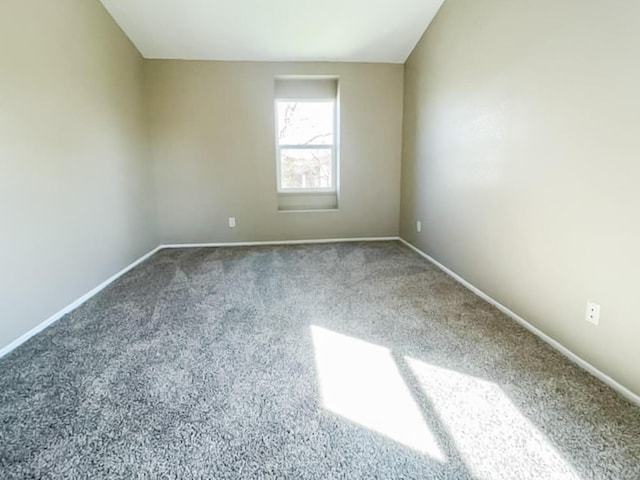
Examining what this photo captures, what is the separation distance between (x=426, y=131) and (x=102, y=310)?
3.45m

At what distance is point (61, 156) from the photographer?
2494mm

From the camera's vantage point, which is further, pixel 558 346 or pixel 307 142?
pixel 307 142

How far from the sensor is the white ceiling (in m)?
3.30

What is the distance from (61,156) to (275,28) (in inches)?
94.1

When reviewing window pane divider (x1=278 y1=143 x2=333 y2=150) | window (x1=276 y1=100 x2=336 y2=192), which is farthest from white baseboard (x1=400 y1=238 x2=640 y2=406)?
window pane divider (x1=278 y1=143 x2=333 y2=150)

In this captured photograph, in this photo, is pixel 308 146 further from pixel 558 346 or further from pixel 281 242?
pixel 558 346

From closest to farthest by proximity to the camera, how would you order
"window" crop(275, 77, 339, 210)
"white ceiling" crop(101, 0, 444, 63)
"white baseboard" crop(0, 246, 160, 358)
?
"white baseboard" crop(0, 246, 160, 358) < "white ceiling" crop(101, 0, 444, 63) < "window" crop(275, 77, 339, 210)

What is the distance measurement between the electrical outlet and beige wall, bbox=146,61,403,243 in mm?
3068

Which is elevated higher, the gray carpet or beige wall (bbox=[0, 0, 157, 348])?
beige wall (bbox=[0, 0, 157, 348])

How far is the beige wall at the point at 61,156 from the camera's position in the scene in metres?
2.02

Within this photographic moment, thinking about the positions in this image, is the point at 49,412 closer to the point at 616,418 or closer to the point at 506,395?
the point at 506,395

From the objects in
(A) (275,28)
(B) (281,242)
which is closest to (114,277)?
(B) (281,242)

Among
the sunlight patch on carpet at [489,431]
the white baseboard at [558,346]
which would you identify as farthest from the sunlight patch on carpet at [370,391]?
the white baseboard at [558,346]

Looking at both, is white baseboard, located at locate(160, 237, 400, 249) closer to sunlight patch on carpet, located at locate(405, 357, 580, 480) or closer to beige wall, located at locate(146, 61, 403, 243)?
beige wall, located at locate(146, 61, 403, 243)
